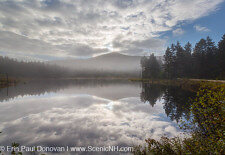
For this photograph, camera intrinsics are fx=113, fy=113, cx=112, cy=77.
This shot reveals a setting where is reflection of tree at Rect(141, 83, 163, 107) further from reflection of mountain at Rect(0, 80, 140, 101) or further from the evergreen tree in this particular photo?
the evergreen tree

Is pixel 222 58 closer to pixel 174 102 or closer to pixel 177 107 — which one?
pixel 174 102

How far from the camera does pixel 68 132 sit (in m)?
10.0

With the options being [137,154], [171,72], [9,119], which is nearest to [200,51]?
[171,72]

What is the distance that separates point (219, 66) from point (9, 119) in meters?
68.7

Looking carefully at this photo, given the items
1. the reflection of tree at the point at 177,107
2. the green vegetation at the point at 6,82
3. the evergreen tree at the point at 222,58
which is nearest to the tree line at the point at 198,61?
the evergreen tree at the point at 222,58

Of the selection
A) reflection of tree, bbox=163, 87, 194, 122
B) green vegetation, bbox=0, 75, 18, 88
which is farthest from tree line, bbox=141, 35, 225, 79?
green vegetation, bbox=0, 75, 18, 88

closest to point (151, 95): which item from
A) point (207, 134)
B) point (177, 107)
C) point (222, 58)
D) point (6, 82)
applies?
point (177, 107)

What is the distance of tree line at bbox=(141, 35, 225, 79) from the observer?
49.6 m

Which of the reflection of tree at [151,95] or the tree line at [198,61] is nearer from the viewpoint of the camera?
the reflection of tree at [151,95]

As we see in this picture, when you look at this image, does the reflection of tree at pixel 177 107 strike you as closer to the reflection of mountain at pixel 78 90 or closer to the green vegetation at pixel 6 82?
the reflection of mountain at pixel 78 90

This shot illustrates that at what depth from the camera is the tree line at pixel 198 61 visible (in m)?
49.6

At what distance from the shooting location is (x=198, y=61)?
5659 centimetres

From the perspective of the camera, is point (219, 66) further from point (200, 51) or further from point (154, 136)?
point (154, 136)

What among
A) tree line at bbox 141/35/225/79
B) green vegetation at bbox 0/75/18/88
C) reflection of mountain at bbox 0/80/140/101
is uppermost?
tree line at bbox 141/35/225/79
